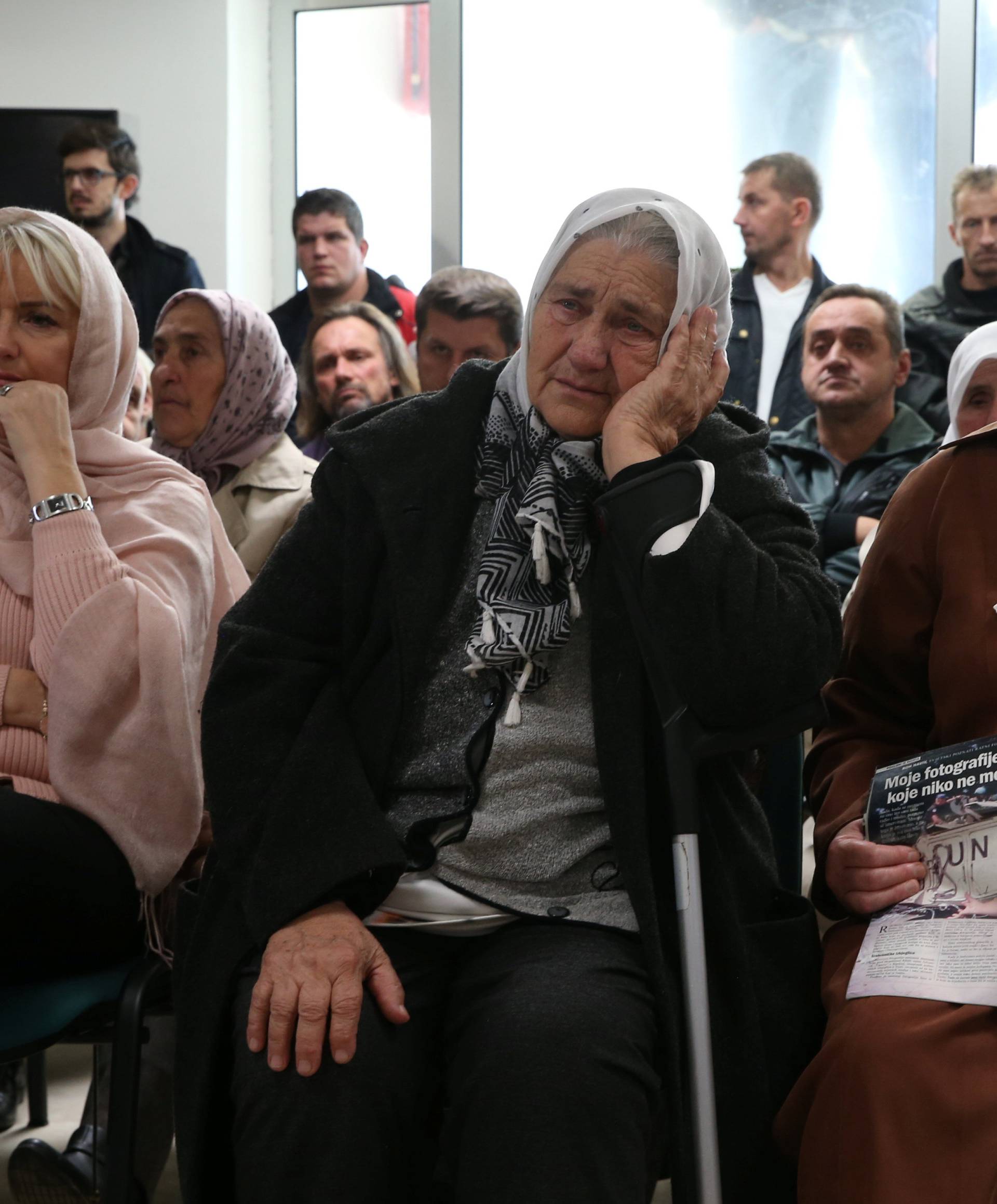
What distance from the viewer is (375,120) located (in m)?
6.19

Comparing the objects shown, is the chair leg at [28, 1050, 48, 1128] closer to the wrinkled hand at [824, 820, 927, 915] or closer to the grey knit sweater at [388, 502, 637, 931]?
the grey knit sweater at [388, 502, 637, 931]

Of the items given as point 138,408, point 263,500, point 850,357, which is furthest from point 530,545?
point 850,357

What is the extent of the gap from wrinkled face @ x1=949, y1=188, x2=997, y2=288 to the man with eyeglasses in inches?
111

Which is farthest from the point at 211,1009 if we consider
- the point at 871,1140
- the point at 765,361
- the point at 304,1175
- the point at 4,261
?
the point at 765,361

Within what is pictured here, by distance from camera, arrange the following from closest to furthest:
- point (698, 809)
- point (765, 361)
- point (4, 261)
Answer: point (698, 809) → point (4, 261) → point (765, 361)

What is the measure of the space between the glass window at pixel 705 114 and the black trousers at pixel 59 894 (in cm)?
430

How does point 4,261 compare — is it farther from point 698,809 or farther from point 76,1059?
point 76,1059

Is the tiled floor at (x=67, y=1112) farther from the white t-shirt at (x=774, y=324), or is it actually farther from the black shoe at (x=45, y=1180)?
the white t-shirt at (x=774, y=324)

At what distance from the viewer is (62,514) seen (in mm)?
1832

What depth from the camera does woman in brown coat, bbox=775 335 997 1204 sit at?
4.06 feet

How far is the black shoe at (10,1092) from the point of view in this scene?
2467 millimetres

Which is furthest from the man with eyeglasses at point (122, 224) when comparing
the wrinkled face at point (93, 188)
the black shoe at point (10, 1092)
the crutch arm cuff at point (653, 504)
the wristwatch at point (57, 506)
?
the crutch arm cuff at point (653, 504)

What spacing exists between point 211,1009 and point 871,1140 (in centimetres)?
→ 67

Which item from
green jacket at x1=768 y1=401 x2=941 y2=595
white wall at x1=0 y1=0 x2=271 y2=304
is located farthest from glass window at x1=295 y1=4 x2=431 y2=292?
green jacket at x1=768 y1=401 x2=941 y2=595
